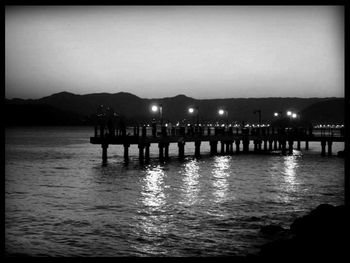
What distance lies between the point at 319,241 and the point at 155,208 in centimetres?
1287

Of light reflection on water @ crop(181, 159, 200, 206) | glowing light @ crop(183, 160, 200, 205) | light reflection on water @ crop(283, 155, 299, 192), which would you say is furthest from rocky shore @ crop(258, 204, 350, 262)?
light reflection on water @ crop(283, 155, 299, 192)

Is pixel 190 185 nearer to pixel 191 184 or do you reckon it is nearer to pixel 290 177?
pixel 191 184

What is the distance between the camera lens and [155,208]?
24172 mm

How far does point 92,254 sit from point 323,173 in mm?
31794

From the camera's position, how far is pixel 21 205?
83.6ft

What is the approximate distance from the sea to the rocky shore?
94.4 inches

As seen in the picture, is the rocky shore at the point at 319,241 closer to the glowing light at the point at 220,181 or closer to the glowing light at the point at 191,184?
Result: the glowing light at the point at 191,184

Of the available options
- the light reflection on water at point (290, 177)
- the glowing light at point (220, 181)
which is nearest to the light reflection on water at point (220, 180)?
the glowing light at point (220, 181)

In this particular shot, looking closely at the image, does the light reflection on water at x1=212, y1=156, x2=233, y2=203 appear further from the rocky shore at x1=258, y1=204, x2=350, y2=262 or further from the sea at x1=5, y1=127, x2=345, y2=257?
the rocky shore at x1=258, y1=204, x2=350, y2=262

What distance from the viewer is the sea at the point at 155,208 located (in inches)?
650

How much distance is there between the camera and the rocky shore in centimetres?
1128

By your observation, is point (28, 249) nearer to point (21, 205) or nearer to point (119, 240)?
point (119, 240)

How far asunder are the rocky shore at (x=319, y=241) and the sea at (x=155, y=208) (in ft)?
7.87
